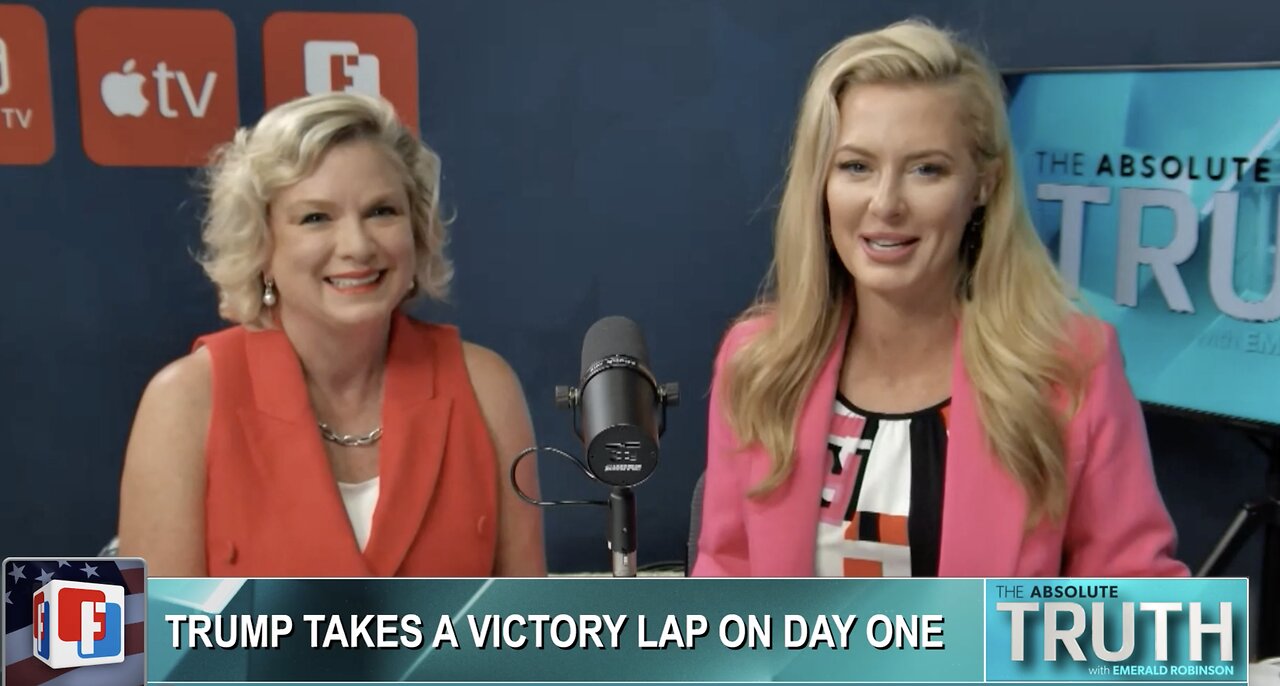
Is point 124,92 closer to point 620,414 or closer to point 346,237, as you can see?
point 346,237

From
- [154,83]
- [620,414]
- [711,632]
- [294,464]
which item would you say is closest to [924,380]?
[711,632]

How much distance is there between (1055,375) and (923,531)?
0.21 metres

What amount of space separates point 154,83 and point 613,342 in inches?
60.3

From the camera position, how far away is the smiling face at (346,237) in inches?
59.1

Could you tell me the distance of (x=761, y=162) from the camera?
2.34 meters

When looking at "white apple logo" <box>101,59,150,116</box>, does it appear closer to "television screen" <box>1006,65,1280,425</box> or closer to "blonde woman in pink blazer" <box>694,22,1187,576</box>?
"blonde woman in pink blazer" <box>694,22,1187,576</box>

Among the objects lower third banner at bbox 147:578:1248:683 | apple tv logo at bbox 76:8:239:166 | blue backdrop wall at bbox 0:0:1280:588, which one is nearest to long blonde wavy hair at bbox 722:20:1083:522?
lower third banner at bbox 147:578:1248:683

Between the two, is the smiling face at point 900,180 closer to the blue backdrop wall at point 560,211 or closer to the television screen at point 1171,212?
the television screen at point 1171,212

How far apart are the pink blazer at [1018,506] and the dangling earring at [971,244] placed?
7cm

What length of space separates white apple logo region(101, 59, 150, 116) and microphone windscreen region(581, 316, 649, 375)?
4.83ft

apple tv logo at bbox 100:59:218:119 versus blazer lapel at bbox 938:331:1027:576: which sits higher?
apple tv logo at bbox 100:59:218:119

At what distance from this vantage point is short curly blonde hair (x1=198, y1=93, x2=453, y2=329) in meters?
1.50

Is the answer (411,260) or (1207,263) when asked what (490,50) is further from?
(1207,263)

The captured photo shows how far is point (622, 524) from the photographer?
90 centimetres
